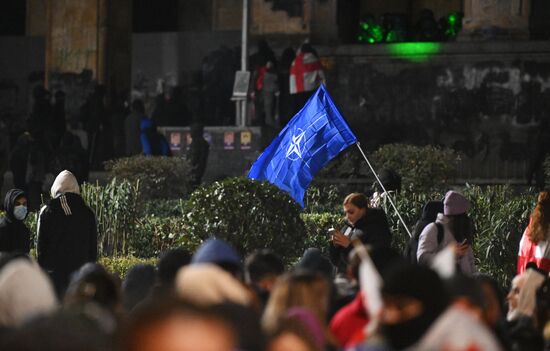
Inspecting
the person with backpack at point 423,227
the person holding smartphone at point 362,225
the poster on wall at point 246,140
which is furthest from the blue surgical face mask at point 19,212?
the poster on wall at point 246,140

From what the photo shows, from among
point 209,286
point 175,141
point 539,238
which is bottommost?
point 175,141

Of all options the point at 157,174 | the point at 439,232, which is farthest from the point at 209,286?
the point at 157,174

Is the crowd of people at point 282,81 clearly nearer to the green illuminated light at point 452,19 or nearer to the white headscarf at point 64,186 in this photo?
the green illuminated light at point 452,19

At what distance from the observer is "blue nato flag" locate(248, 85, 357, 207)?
12461 mm

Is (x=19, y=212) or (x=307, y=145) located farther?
(x=307, y=145)

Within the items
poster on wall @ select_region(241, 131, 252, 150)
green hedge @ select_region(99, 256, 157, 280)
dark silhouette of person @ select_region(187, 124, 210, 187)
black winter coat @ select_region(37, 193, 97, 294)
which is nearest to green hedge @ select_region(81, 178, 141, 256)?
green hedge @ select_region(99, 256, 157, 280)

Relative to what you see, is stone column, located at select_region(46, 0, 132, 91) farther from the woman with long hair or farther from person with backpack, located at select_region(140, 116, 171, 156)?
the woman with long hair

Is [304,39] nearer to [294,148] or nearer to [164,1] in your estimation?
[164,1]

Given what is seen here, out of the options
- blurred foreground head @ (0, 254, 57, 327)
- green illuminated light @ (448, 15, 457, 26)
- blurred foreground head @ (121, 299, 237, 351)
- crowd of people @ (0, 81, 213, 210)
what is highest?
green illuminated light @ (448, 15, 457, 26)

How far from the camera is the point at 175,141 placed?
25188 millimetres

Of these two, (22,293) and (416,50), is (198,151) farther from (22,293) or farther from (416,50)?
(22,293)

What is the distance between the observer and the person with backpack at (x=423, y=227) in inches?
373

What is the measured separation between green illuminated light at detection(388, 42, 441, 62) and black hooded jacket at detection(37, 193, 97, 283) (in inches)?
719

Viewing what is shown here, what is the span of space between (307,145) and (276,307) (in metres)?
7.29
